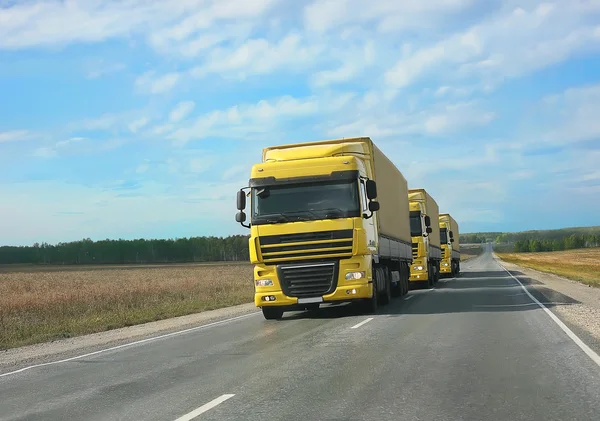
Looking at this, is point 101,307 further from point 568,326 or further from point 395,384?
point 395,384

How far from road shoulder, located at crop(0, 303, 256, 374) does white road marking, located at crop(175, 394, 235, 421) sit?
515 cm

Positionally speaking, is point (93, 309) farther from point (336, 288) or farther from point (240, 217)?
point (336, 288)

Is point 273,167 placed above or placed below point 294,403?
above

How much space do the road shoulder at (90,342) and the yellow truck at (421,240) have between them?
11.5m

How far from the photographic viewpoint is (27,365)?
36.8ft

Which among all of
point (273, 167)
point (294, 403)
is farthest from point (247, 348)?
point (273, 167)

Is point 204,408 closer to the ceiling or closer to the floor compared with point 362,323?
closer to the floor

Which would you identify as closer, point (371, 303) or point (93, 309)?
point (371, 303)

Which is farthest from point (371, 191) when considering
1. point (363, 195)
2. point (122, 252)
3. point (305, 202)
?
point (122, 252)

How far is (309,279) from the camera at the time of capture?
15469 mm

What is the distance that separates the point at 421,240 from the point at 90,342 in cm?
1826

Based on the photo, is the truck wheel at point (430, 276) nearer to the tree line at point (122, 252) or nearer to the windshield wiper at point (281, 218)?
the windshield wiper at point (281, 218)

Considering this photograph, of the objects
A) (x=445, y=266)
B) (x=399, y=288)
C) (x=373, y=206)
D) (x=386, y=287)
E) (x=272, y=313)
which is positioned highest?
(x=373, y=206)

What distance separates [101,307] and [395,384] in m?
17.0
